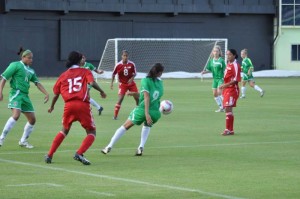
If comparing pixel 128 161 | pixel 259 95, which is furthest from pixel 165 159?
pixel 259 95

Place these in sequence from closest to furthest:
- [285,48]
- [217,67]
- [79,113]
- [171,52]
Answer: [79,113]
[217,67]
[171,52]
[285,48]

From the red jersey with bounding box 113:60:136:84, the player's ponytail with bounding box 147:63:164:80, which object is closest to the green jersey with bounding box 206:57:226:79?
the red jersey with bounding box 113:60:136:84

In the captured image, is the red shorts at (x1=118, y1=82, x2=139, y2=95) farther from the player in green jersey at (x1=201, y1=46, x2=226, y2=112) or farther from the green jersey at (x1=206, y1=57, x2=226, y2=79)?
the green jersey at (x1=206, y1=57, x2=226, y2=79)

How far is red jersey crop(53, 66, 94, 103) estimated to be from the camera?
15086 mm

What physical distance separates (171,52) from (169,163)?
52972 mm

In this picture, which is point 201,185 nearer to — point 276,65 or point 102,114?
point 102,114

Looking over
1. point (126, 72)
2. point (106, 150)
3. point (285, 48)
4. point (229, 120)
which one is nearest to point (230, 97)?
point (229, 120)

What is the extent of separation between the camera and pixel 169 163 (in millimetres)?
15422

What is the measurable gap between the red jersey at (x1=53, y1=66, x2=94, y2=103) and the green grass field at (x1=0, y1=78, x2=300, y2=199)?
3.66ft

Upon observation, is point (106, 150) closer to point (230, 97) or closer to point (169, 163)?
point (169, 163)

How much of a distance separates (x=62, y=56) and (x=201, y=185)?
177ft

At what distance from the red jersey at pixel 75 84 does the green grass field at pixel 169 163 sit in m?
1.11

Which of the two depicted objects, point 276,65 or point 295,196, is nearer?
point 295,196

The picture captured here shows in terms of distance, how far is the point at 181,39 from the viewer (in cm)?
6438
